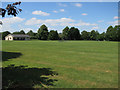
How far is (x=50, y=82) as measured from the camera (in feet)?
18.1

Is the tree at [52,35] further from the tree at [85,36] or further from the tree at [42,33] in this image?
the tree at [85,36]

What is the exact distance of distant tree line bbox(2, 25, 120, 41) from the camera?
85.8 metres

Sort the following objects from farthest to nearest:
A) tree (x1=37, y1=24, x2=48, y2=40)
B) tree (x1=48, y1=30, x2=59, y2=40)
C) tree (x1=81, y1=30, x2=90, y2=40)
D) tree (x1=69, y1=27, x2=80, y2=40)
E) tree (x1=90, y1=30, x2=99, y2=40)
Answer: tree (x1=81, y1=30, x2=90, y2=40) < tree (x1=90, y1=30, x2=99, y2=40) < tree (x1=69, y1=27, x2=80, y2=40) < tree (x1=48, y1=30, x2=59, y2=40) < tree (x1=37, y1=24, x2=48, y2=40)

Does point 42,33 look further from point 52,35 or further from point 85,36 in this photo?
point 85,36

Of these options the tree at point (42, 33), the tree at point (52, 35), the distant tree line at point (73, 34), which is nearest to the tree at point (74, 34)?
the distant tree line at point (73, 34)

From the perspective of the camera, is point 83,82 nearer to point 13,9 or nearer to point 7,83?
point 7,83

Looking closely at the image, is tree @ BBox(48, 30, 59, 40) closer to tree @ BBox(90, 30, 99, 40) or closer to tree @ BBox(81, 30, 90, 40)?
tree @ BBox(81, 30, 90, 40)

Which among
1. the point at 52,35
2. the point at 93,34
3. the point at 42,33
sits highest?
the point at 93,34

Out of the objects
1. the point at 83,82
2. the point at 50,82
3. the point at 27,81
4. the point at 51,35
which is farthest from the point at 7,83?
the point at 51,35

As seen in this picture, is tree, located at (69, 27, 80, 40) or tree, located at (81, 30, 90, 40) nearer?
tree, located at (69, 27, 80, 40)

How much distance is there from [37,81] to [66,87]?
4.94 ft

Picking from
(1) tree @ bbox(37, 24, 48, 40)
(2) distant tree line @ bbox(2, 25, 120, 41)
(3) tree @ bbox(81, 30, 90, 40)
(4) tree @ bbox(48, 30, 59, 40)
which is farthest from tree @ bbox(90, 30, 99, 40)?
(1) tree @ bbox(37, 24, 48, 40)

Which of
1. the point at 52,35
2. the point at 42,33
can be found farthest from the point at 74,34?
the point at 42,33

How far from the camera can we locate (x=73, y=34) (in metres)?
106
